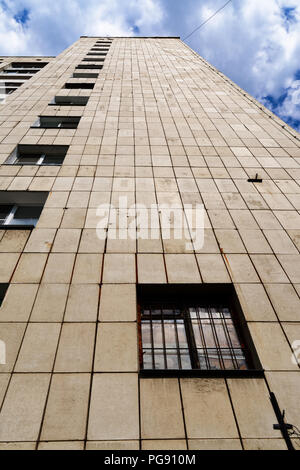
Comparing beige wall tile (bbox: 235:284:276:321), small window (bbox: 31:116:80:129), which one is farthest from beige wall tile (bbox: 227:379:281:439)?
small window (bbox: 31:116:80:129)

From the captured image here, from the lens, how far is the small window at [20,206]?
8.52 meters

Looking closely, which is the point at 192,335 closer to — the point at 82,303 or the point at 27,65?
the point at 82,303

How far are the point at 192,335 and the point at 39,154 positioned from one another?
1098 centimetres

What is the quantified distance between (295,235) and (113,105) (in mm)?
12810

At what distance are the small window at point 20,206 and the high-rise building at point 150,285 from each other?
0.06 m

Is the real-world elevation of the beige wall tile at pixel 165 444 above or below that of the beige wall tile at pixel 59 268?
below

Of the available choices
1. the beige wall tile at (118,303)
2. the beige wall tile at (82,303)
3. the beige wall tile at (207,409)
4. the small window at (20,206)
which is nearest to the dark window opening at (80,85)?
the small window at (20,206)

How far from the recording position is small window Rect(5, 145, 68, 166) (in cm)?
1116

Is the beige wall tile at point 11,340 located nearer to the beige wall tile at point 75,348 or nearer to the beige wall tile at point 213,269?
the beige wall tile at point 75,348

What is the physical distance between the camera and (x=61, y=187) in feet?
29.0

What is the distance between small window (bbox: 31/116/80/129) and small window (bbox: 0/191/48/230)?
6.56 m

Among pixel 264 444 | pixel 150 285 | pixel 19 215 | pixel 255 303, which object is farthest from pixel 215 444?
pixel 19 215

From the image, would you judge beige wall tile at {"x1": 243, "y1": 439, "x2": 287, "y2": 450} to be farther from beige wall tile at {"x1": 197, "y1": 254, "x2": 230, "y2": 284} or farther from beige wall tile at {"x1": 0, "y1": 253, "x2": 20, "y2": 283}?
beige wall tile at {"x1": 0, "y1": 253, "x2": 20, "y2": 283}

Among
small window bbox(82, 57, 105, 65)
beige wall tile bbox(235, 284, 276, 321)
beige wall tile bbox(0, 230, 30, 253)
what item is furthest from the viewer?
small window bbox(82, 57, 105, 65)
